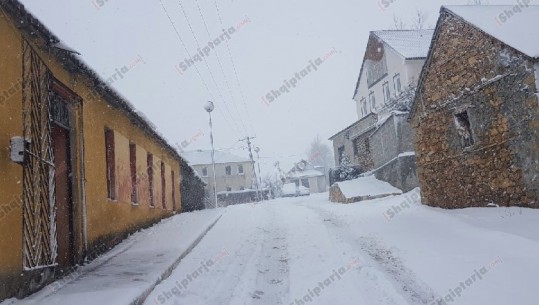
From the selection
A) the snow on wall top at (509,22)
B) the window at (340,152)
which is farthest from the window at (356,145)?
the snow on wall top at (509,22)

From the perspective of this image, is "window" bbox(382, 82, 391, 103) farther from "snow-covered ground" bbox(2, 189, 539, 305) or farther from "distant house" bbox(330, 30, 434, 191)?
"snow-covered ground" bbox(2, 189, 539, 305)

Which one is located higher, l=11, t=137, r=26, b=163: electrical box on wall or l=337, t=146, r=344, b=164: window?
l=337, t=146, r=344, b=164: window

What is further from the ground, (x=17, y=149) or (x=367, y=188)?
(x=17, y=149)

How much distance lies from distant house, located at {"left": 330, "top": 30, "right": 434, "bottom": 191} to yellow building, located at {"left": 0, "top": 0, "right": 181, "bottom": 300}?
41.0 ft

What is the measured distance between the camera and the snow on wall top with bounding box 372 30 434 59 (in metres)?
29.8

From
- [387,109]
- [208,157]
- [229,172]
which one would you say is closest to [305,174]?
[229,172]

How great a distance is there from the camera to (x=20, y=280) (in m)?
5.37

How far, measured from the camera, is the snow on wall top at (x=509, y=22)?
9.64 meters

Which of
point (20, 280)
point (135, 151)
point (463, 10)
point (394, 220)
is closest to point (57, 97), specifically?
point (20, 280)

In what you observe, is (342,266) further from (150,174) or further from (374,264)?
(150,174)

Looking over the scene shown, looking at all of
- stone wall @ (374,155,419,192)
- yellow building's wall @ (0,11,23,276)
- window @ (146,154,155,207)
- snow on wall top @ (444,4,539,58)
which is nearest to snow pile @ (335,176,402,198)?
stone wall @ (374,155,419,192)

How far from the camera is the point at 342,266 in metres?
6.91

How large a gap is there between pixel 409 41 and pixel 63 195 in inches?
1169

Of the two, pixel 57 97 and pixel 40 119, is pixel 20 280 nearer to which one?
pixel 40 119
